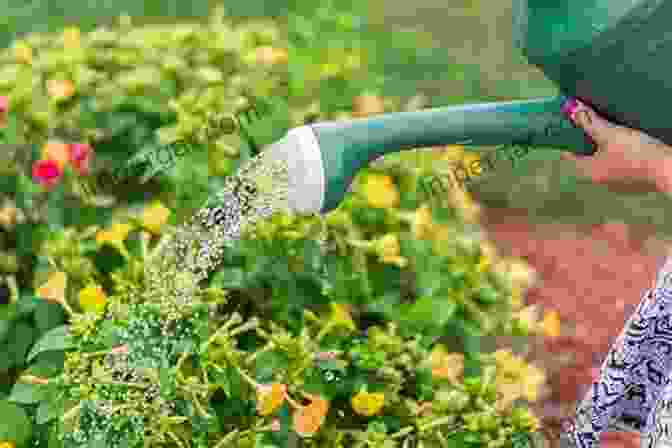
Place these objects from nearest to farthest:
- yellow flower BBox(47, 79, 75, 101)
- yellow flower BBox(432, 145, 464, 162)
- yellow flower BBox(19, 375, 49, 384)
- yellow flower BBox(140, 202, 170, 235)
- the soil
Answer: yellow flower BBox(19, 375, 49, 384), yellow flower BBox(140, 202, 170, 235), yellow flower BBox(47, 79, 75, 101), yellow flower BBox(432, 145, 464, 162), the soil

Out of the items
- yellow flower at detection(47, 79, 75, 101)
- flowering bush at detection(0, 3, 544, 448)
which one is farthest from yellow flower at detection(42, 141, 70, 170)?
yellow flower at detection(47, 79, 75, 101)

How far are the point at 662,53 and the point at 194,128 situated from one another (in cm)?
131

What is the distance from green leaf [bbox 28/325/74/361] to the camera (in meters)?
1.89

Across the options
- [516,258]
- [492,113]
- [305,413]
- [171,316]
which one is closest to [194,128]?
[171,316]

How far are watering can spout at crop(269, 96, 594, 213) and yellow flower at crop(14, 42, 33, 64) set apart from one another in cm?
163

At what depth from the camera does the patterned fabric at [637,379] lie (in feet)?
5.41

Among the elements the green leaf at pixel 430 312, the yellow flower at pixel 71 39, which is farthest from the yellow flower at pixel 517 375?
the yellow flower at pixel 71 39

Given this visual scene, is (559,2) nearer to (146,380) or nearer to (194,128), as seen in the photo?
(146,380)

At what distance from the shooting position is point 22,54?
300 centimetres

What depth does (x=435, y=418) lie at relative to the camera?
1.91 m

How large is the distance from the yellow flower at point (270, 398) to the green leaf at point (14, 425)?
41 centimetres

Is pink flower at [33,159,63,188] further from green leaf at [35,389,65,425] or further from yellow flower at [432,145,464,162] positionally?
yellow flower at [432,145,464,162]

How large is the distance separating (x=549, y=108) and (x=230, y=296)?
0.90 metres

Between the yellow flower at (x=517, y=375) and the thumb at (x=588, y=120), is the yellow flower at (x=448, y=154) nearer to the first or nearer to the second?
the yellow flower at (x=517, y=375)
